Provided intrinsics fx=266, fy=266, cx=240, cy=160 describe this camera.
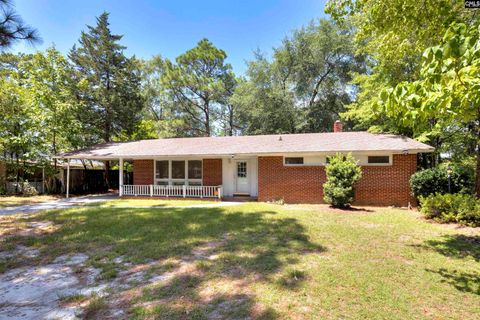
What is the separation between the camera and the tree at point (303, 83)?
23.8 meters

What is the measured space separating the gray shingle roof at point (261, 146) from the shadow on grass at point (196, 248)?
4320mm

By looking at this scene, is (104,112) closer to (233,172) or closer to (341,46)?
(233,172)

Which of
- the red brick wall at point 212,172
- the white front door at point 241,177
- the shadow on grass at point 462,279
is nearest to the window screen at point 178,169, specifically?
the red brick wall at point 212,172

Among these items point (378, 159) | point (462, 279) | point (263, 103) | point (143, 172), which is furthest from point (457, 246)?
point (263, 103)

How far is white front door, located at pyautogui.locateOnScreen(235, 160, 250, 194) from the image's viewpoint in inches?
583

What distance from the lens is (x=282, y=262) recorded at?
500 centimetres

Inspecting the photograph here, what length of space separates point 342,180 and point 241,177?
5.90 m

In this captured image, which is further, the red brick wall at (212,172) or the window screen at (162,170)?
the window screen at (162,170)

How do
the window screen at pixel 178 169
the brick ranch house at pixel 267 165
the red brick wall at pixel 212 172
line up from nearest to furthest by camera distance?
the brick ranch house at pixel 267 165
the red brick wall at pixel 212 172
the window screen at pixel 178 169

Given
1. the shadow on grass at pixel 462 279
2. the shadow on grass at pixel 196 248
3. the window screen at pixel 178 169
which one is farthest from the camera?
the window screen at pixel 178 169

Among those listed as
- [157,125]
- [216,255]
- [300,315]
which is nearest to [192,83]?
[157,125]

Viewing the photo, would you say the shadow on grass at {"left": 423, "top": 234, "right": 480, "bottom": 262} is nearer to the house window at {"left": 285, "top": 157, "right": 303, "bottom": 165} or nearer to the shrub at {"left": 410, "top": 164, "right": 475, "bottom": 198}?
the shrub at {"left": 410, "top": 164, "right": 475, "bottom": 198}

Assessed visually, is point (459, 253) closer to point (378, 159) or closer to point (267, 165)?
point (378, 159)

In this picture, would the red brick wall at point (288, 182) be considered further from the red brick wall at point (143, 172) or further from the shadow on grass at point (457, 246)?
the red brick wall at point (143, 172)
